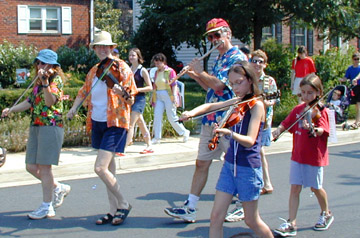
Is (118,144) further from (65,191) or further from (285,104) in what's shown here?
(285,104)

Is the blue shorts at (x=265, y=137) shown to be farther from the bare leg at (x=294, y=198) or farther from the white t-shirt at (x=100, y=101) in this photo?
the white t-shirt at (x=100, y=101)

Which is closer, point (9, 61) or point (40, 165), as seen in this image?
point (40, 165)

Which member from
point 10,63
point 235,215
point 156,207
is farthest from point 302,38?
point 235,215

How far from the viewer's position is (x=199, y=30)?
17.1 meters

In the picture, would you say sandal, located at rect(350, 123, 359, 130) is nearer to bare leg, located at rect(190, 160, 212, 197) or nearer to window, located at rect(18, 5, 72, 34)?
bare leg, located at rect(190, 160, 212, 197)

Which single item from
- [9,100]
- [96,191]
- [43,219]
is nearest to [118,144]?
[43,219]

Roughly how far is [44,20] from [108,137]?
730 inches

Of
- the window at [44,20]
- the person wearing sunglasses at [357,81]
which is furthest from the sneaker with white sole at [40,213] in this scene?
the window at [44,20]

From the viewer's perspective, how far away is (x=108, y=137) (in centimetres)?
529

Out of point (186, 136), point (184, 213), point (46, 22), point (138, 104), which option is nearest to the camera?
point (184, 213)

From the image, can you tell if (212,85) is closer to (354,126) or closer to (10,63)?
(354,126)

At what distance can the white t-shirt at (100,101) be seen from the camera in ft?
17.5

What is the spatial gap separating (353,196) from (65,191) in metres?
3.63

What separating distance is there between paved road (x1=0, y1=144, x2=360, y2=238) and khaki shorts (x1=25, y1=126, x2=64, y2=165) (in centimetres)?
68
